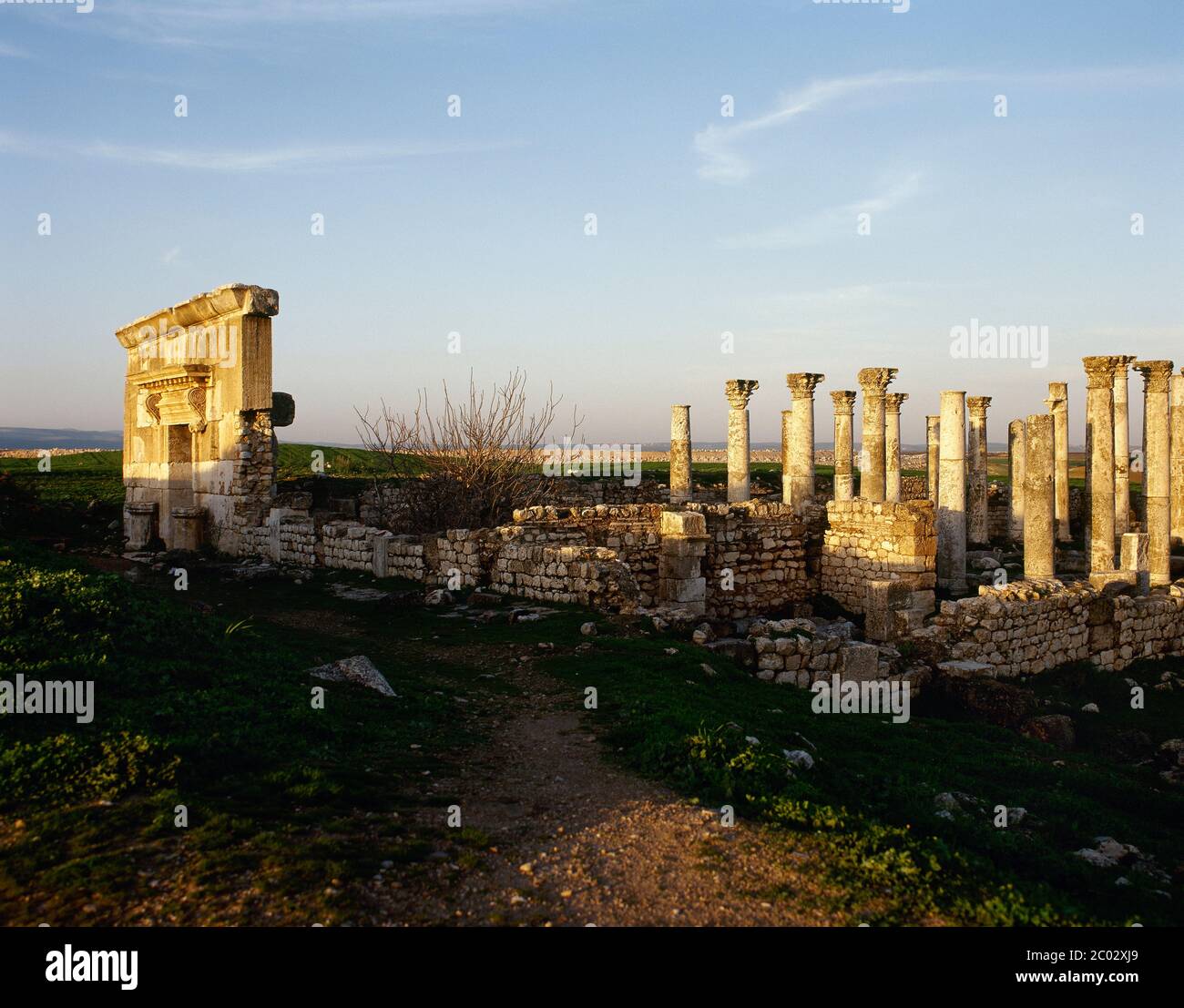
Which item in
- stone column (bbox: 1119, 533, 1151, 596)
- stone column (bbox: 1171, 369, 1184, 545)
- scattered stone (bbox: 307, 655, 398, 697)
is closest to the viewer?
scattered stone (bbox: 307, 655, 398, 697)

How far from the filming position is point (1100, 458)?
75.4ft

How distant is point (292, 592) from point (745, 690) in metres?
9.12

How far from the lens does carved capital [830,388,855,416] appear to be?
2959cm

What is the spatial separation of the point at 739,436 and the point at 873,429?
4.18 metres

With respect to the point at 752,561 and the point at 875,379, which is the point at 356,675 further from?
the point at 875,379

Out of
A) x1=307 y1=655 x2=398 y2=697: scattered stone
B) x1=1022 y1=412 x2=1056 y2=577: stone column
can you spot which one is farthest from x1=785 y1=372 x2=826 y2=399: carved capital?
x1=307 y1=655 x2=398 y2=697: scattered stone

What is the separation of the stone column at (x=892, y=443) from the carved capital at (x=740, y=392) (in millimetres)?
5363

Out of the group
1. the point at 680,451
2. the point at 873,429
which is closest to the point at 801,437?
the point at 873,429

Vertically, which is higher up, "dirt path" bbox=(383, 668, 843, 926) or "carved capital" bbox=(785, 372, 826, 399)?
"carved capital" bbox=(785, 372, 826, 399)

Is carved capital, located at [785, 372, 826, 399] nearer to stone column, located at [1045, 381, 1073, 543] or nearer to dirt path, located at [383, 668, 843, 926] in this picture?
stone column, located at [1045, 381, 1073, 543]

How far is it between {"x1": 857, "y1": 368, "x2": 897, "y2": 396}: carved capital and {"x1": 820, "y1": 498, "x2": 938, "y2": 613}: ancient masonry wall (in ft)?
31.3
